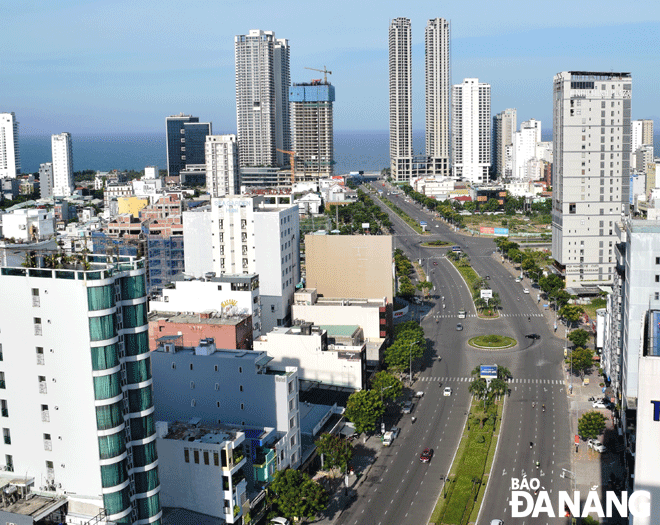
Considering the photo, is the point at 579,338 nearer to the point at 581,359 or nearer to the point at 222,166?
the point at 581,359

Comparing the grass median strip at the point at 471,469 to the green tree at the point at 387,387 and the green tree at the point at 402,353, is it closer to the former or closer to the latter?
the green tree at the point at 387,387

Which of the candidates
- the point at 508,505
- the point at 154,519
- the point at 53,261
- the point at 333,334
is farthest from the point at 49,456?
the point at 333,334

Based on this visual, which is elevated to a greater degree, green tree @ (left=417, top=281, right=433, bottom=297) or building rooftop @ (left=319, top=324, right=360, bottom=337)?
building rooftop @ (left=319, top=324, right=360, bottom=337)

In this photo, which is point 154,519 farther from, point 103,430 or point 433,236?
point 433,236

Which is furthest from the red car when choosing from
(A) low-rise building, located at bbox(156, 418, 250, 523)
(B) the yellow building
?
(B) the yellow building

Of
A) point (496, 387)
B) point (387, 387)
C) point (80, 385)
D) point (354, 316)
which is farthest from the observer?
point (354, 316)

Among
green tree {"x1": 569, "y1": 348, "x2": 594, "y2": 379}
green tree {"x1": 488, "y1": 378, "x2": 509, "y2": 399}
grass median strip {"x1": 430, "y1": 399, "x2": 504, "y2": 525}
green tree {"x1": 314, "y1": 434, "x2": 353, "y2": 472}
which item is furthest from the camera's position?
green tree {"x1": 569, "y1": 348, "x2": 594, "y2": 379}

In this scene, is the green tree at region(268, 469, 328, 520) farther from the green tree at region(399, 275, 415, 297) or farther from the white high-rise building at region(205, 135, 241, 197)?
the white high-rise building at region(205, 135, 241, 197)

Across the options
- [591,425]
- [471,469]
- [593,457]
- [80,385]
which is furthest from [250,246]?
[80,385]
